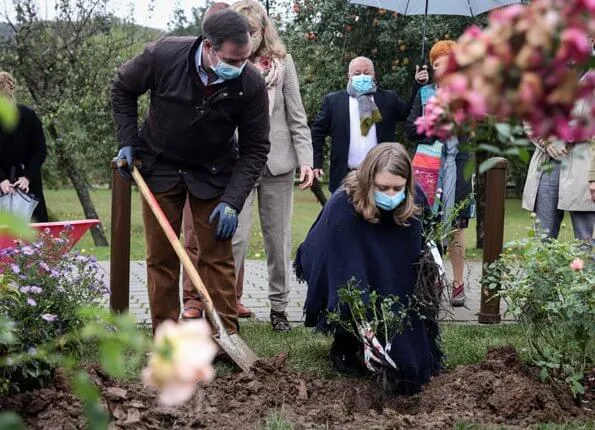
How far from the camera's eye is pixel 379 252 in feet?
14.3

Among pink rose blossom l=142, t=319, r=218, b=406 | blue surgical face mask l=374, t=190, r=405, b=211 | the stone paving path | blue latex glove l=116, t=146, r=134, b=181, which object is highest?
blue latex glove l=116, t=146, r=134, b=181

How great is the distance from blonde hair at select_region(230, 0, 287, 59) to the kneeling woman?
4.01 feet

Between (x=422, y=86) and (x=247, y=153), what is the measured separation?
6.96 feet

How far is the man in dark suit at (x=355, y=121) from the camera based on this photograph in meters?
6.12

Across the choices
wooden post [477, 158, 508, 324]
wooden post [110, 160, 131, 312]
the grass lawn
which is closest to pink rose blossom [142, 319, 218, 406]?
wooden post [110, 160, 131, 312]

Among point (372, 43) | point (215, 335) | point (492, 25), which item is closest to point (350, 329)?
point (215, 335)

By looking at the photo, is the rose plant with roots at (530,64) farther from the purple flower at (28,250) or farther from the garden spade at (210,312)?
the purple flower at (28,250)

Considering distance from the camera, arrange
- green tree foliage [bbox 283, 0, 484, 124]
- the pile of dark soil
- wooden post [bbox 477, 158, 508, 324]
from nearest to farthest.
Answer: the pile of dark soil, wooden post [bbox 477, 158, 508, 324], green tree foliage [bbox 283, 0, 484, 124]

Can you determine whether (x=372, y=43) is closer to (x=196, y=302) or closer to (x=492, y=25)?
(x=196, y=302)

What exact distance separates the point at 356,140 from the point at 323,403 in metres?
2.61

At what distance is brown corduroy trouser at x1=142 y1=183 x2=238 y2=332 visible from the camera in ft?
15.5

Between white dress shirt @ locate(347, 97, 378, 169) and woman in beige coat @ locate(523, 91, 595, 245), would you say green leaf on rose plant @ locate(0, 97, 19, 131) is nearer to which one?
woman in beige coat @ locate(523, 91, 595, 245)

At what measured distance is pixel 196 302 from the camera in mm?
5555

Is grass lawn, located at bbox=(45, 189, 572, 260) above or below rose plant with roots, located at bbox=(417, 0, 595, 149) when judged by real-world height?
below
